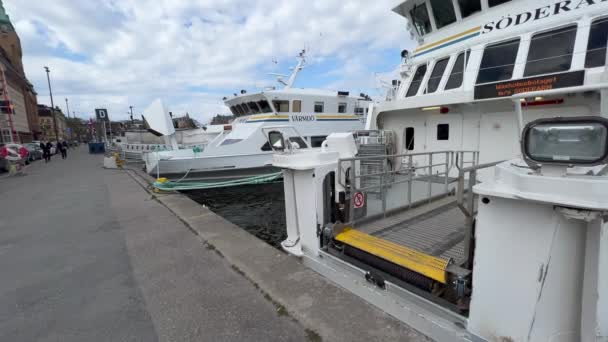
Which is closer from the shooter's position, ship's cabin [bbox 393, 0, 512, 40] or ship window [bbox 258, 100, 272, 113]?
ship's cabin [bbox 393, 0, 512, 40]

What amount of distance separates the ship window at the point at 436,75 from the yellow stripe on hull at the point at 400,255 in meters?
4.77

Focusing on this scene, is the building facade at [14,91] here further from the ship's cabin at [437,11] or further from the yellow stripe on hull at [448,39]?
the yellow stripe on hull at [448,39]

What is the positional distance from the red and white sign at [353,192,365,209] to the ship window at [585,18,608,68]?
4.38 meters

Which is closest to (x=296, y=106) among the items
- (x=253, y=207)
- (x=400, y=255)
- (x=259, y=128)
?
(x=259, y=128)

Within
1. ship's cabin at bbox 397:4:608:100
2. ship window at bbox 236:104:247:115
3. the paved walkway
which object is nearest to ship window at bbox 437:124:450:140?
ship's cabin at bbox 397:4:608:100

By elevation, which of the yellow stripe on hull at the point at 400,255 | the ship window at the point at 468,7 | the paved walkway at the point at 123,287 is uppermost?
the ship window at the point at 468,7

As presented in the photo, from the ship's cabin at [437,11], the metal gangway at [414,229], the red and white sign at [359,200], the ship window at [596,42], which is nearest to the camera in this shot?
the metal gangway at [414,229]

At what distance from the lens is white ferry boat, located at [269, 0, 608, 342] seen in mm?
1499

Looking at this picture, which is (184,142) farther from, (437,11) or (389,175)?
(389,175)

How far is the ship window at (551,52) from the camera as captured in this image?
4.76 metres

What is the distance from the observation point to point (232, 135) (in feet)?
41.5

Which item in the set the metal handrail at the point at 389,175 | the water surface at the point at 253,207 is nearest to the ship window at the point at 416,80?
the metal handrail at the point at 389,175

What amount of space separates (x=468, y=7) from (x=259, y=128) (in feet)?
27.5

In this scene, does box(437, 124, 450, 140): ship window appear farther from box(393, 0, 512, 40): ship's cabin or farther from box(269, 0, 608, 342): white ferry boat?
box(393, 0, 512, 40): ship's cabin
